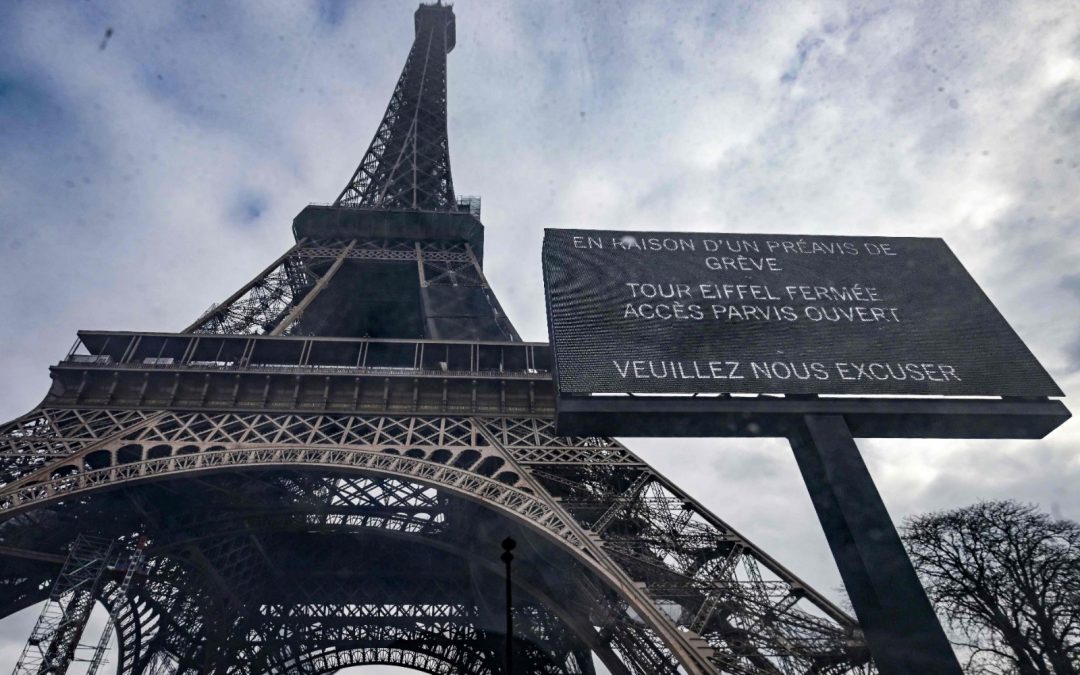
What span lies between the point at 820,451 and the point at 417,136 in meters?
33.5

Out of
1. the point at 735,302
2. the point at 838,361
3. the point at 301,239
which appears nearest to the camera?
the point at 838,361

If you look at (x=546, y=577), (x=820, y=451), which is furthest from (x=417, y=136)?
(x=820, y=451)

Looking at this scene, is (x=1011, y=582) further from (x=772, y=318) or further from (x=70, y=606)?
(x=70, y=606)

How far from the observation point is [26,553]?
1478 centimetres

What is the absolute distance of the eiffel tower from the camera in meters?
12.9

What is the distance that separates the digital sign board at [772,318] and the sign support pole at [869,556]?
0.88 m

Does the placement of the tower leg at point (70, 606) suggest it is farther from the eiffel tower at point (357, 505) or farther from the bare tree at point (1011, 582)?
the bare tree at point (1011, 582)

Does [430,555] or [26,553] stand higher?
[430,555]

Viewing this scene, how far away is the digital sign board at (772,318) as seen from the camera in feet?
29.7

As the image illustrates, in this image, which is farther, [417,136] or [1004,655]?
[417,136]

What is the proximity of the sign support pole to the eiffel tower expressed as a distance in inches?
131

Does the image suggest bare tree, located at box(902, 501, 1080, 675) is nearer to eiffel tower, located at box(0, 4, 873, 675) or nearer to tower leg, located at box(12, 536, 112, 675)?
eiffel tower, located at box(0, 4, 873, 675)

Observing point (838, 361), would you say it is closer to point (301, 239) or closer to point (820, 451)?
point (820, 451)

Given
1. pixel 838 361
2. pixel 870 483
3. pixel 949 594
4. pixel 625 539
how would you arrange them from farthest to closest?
pixel 949 594 < pixel 625 539 < pixel 838 361 < pixel 870 483
